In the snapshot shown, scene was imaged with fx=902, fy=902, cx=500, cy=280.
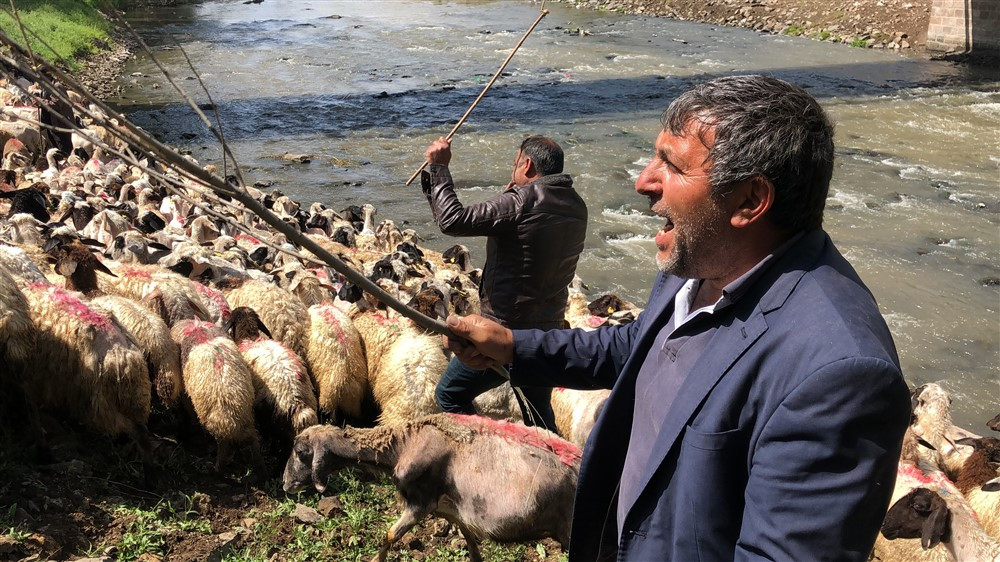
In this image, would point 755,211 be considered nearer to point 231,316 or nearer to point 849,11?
point 231,316

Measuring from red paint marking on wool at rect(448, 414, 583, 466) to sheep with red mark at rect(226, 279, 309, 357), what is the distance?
223 centimetres

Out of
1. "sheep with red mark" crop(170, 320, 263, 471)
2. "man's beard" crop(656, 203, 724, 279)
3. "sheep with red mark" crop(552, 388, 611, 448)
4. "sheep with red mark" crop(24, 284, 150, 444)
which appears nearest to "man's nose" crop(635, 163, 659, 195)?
"man's beard" crop(656, 203, 724, 279)

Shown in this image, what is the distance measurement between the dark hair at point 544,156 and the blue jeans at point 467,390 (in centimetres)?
113

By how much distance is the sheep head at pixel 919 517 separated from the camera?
4.92 metres

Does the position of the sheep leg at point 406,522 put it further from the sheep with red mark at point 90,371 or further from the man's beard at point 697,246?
the man's beard at point 697,246

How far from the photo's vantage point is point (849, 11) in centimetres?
2819

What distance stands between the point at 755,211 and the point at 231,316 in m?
4.85

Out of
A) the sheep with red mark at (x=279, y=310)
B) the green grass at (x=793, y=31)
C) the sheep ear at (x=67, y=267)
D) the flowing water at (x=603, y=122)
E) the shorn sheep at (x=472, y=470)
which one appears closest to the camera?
the shorn sheep at (x=472, y=470)

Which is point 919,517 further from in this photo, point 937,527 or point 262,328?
point 262,328

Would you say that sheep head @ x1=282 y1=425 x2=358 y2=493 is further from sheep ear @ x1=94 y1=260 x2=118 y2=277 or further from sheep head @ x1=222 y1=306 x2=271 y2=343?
sheep ear @ x1=94 y1=260 x2=118 y2=277

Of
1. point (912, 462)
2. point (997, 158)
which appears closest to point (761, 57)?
point (997, 158)

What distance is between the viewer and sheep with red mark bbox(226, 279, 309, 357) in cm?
652

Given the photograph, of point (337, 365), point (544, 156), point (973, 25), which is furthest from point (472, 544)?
point (973, 25)

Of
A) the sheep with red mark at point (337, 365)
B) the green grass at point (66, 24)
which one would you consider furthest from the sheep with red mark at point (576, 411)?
the green grass at point (66, 24)
